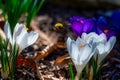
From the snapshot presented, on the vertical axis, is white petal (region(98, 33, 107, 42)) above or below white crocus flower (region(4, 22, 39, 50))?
below

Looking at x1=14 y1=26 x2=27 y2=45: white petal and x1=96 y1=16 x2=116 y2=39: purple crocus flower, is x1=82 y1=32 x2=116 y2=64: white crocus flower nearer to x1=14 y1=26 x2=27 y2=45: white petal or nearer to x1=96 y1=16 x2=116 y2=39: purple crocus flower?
x1=96 y1=16 x2=116 y2=39: purple crocus flower

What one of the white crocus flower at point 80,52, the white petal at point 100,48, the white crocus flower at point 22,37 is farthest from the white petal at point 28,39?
the white petal at point 100,48

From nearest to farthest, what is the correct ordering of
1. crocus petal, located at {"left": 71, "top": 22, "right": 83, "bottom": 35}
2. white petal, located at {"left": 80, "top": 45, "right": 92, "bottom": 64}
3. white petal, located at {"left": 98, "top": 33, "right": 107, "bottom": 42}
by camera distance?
white petal, located at {"left": 80, "top": 45, "right": 92, "bottom": 64} < white petal, located at {"left": 98, "top": 33, "right": 107, "bottom": 42} < crocus petal, located at {"left": 71, "top": 22, "right": 83, "bottom": 35}

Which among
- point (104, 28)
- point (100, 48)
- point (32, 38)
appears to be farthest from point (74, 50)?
point (104, 28)

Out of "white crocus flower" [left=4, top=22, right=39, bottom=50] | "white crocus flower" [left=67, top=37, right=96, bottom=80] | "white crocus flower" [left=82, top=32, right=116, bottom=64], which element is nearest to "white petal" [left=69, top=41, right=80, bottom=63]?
"white crocus flower" [left=67, top=37, right=96, bottom=80]

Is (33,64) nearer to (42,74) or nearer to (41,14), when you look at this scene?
(42,74)

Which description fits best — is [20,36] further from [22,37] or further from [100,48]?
[100,48]

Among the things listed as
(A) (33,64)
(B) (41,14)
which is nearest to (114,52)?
(A) (33,64)

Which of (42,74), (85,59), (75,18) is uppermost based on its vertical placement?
(75,18)
